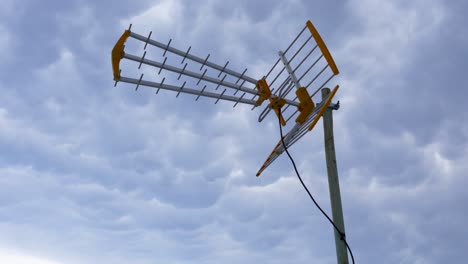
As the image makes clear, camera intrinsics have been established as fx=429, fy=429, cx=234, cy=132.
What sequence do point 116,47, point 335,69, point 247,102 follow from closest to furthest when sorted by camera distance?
point 116,47
point 335,69
point 247,102

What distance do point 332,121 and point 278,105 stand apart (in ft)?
3.19

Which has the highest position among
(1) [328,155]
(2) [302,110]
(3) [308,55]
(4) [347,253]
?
(3) [308,55]

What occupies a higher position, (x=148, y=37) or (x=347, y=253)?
(x=148, y=37)

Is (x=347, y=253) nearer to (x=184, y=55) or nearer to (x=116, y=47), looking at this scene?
(x=184, y=55)

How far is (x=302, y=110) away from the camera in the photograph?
23.7ft

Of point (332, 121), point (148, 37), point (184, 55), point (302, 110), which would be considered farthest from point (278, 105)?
point (148, 37)

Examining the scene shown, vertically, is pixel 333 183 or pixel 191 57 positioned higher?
pixel 191 57

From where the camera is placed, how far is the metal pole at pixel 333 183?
6.68m

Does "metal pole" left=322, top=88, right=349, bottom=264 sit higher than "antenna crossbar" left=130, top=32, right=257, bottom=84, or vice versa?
"antenna crossbar" left=130, top=32, right=257, bottom=84

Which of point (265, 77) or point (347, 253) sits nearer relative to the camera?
point (347, 253)

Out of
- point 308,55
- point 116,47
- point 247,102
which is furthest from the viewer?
point 247,102

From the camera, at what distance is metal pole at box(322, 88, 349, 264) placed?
21.9 ft

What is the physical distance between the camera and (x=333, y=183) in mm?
7027

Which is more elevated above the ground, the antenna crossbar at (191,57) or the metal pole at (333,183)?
the antenna crossbar at (191,57)
